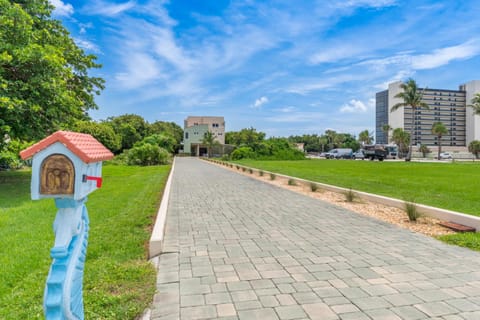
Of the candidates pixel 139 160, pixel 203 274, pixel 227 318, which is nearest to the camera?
pixel 227 318

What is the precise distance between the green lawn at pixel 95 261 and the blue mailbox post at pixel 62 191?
3.23ft

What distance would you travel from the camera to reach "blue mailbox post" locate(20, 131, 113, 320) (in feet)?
6.09

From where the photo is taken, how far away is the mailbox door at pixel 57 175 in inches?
74.2

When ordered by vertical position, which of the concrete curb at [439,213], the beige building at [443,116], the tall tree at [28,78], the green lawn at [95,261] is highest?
the beige building at [443,116]

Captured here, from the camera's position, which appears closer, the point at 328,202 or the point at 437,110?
the point at 328,202

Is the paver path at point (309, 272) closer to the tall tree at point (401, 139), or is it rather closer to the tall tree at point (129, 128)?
the tall tree at point (129, 128)

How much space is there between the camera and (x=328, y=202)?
8898 millimetres

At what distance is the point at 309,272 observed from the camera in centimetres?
374

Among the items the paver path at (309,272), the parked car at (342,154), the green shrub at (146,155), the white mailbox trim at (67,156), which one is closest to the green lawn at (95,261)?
the paver path at (309,272)

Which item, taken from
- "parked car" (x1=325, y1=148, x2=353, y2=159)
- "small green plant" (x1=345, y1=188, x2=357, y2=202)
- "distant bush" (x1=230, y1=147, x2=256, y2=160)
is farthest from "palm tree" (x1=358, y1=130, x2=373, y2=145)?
"small green plant" (x1=345, y1=188, x2=357, y2=202)

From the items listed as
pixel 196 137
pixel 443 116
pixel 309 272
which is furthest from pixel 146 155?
pixel 443 116

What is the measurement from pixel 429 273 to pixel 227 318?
9.03 ft

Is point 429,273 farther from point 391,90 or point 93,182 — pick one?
point 391,90

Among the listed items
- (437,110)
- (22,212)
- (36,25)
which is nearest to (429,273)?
(22,212)
